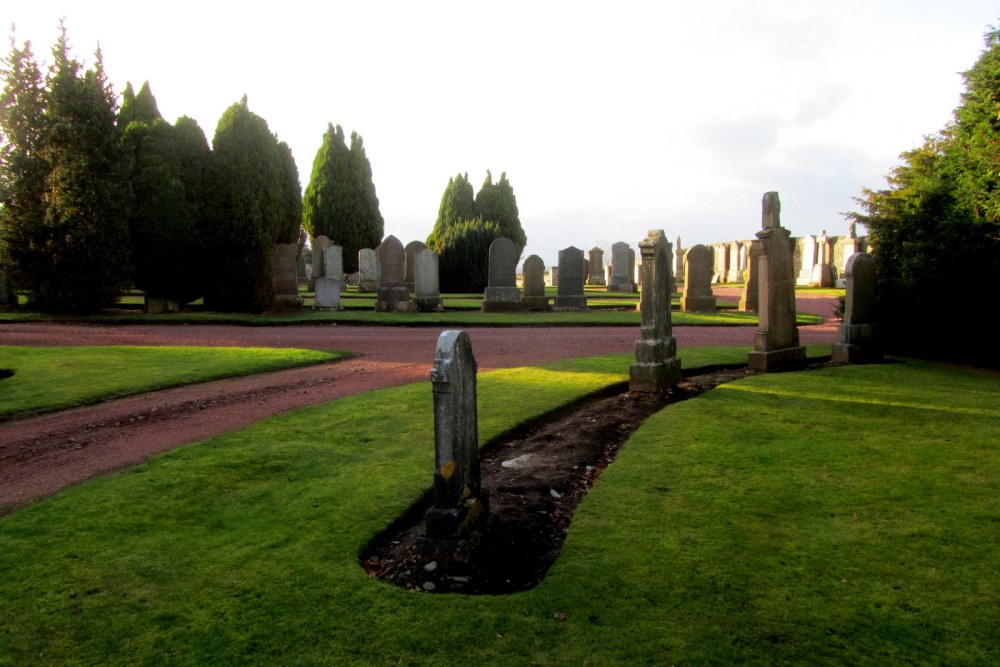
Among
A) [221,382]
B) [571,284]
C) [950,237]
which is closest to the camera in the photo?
[221,382]

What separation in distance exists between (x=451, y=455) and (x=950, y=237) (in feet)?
40.9

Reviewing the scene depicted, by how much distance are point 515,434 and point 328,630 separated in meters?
4.24

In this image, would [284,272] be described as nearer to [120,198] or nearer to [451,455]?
[120,198]

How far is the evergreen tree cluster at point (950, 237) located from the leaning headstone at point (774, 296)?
10.4 feet

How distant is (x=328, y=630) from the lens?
3656 millimetres

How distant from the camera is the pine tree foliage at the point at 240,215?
23.1 metres

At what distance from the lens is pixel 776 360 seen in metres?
12.1

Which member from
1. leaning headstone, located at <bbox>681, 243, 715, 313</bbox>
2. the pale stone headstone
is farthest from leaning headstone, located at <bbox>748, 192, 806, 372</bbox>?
the pale stone headstone

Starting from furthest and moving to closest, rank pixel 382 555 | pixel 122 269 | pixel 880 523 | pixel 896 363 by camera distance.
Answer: pixel 122 269 < pixel 896 363 < pixel 880 523 < pixel 382 555

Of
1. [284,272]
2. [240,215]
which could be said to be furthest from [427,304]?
[240,215]

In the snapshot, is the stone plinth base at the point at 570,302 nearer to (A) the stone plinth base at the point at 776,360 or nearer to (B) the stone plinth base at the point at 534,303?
(B) the stone plinth base at the point at 534,303

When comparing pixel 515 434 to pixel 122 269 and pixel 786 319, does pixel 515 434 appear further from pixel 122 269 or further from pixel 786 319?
pixel 122 269

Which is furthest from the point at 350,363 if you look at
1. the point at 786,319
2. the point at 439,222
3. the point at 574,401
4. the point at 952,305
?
the point at 439,222

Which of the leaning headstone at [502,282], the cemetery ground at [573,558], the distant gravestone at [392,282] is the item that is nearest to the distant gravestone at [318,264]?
the distant gravestone at [392,282]
